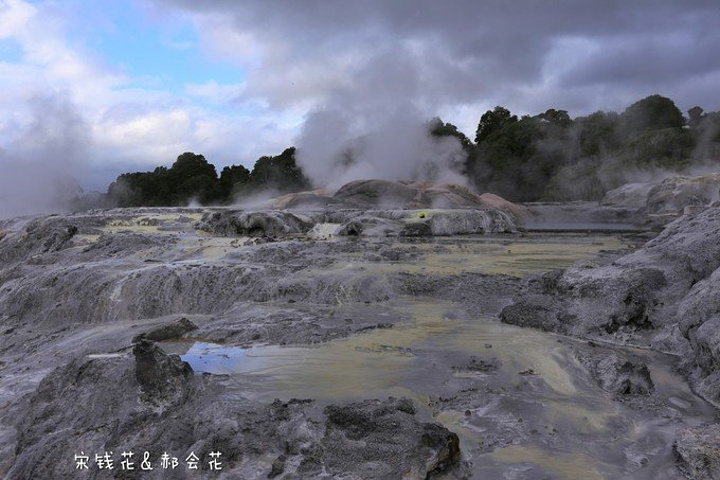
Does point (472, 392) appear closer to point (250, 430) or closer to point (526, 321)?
point (250, 430)

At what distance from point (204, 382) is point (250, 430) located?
0.90 meters

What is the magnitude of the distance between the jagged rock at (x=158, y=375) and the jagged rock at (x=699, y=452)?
9.95 ft

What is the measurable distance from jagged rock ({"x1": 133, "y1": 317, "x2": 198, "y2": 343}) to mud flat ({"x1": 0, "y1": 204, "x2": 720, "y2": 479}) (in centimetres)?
2

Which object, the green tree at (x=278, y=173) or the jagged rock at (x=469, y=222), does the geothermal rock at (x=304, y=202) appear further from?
the green tree at (x=278, y=173)

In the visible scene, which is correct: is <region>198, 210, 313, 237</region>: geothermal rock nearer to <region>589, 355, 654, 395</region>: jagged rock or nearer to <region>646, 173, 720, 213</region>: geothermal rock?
<region>589, 355, 654, 395</region>: jagged rock

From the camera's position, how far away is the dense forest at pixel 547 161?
40.4 metres

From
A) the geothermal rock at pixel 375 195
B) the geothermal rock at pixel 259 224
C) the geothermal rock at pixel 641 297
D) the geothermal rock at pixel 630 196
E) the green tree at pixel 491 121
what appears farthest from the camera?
the green tree at pixel 491 121

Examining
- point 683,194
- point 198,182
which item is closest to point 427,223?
point 683,194

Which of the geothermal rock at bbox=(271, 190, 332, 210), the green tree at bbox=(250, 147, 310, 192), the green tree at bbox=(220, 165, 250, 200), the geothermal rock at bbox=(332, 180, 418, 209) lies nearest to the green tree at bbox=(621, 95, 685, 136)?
the green tree at bbox=(250, 147, 310, 192)

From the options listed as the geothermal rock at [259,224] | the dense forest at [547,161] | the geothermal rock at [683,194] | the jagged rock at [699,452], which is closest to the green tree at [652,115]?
the dense forest at [547,161]

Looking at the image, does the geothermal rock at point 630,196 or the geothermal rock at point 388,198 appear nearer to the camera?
the geothermal rock at point 388,198

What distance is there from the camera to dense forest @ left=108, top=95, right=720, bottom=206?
133ft

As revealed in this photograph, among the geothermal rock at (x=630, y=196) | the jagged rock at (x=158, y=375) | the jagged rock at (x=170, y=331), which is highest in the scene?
the geothermal rock at (x=630, y=196)

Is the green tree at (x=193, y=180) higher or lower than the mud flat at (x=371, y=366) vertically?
higher
